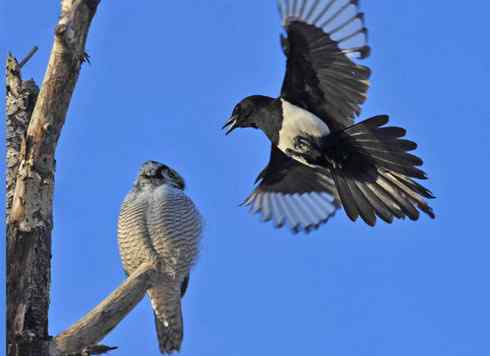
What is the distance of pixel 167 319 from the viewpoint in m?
5.95

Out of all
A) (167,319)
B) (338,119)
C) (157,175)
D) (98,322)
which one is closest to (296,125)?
(338,119)

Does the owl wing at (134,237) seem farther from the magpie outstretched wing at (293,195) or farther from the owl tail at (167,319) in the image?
the magpie outstretched wing at (293,195)

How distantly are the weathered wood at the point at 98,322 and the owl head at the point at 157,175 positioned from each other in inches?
62.8

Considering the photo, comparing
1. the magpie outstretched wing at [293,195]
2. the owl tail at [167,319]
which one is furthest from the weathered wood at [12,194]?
the magpie outstretched wing at [293,195]

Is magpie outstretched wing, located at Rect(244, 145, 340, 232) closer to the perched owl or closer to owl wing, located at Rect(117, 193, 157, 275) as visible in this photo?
the perched owl

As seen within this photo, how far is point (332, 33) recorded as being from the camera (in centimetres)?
672

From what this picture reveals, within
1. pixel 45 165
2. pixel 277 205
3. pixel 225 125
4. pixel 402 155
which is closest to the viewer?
pixel 45 165

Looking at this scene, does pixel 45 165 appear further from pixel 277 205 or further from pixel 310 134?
pixel 277 205

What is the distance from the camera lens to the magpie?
21.5 feet

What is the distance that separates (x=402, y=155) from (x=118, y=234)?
1.98 metres

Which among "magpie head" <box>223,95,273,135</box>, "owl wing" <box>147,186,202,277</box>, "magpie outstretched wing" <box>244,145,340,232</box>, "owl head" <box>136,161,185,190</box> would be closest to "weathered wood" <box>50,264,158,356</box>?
"owl wing" <box>147,186,202,277</box>

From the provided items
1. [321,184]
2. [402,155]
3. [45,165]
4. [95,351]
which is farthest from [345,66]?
[95,351]

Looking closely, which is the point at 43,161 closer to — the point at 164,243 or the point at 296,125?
the point at 164,243

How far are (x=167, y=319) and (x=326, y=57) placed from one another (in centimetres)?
223
